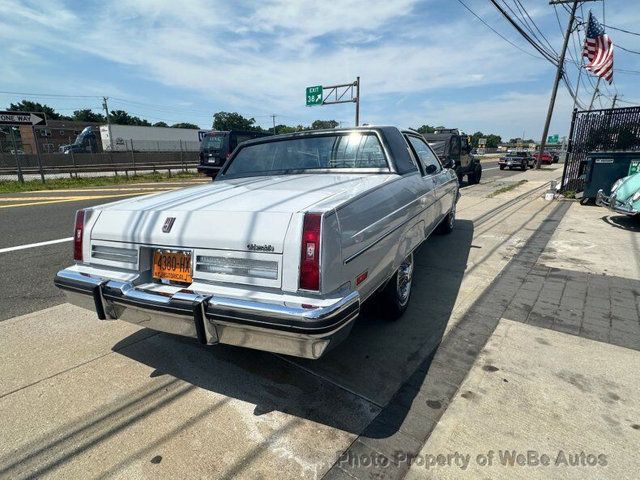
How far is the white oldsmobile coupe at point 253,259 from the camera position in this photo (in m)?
1.95

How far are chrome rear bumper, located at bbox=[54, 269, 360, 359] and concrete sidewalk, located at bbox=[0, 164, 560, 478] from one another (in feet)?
1.58

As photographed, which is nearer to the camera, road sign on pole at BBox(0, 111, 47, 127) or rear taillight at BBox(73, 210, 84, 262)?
rear taillight at BBox(73, 210, 84, 262)

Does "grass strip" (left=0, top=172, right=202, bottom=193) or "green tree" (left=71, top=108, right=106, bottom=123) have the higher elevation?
"green tree" (left=71, top=108, right=106, bottom=123)

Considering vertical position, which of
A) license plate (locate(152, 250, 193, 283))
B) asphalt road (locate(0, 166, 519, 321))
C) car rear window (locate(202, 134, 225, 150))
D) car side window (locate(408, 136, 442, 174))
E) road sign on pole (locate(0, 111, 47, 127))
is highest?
road sign on pole (locate(0, 111, 47, 127))

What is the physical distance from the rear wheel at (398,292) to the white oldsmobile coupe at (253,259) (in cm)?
1

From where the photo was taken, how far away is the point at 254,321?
1.93 meters

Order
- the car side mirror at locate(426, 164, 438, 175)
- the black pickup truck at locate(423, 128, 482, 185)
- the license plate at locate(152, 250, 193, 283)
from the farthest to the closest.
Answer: the black pickup truck at locate(423, 128, 482, 185) → the car side mirror at locate(426, 164, 438, 175) → the license plate at locate(152, 250, 193, 283)

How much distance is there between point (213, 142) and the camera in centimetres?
1681

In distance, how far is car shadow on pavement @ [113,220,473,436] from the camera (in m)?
2.29

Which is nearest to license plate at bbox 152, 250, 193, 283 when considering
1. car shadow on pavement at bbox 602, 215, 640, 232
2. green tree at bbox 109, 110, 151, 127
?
car shadow on pavement at bbox 602, 215, 640, 232

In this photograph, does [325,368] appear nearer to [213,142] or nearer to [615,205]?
[615,205]

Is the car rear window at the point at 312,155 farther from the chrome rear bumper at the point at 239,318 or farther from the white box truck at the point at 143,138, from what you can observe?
the white box truck at the point at 143,138

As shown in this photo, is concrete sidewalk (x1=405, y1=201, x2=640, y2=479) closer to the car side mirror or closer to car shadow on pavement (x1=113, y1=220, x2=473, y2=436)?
car shadow on pavement (x1=113, y1=220, x2=473, y2=436)

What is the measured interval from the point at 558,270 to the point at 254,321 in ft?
14.4
